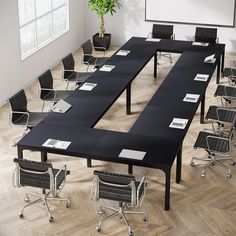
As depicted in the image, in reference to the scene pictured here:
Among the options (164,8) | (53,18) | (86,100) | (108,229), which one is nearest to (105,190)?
(108,229)

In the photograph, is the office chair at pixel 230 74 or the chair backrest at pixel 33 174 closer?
the chair backrest at pixel 33 174

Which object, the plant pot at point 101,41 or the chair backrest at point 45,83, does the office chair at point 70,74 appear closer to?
the chair backrest at point 45,83

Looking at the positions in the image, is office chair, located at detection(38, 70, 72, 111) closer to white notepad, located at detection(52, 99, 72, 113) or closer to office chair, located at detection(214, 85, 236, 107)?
white notepad, located at detection(52, 99, 72, 113)

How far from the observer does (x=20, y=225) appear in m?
7.83

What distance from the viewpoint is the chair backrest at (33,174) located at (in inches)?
297

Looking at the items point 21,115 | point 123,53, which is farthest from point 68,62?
point 21,115

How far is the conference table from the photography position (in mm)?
7988

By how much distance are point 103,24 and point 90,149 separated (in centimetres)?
721

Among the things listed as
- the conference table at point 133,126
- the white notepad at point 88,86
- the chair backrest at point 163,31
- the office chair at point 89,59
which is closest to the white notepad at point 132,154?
the conference table at point 133,126

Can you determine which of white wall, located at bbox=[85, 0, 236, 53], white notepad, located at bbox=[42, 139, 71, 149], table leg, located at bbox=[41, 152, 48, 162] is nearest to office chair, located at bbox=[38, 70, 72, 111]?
table leg, located at bbox=[41, 152, 48, 162]

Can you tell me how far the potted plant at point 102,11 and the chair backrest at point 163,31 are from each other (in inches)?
49.0

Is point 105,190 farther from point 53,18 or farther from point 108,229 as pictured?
point 53,18

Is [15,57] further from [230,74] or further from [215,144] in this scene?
[215,144]

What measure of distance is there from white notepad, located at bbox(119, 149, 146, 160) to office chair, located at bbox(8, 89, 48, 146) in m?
2.20
